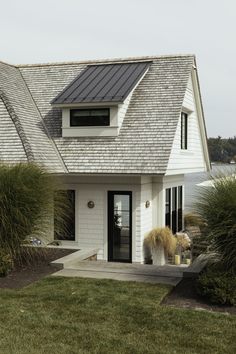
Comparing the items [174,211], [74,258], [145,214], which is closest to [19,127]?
[145,214]

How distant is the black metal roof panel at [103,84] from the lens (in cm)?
1506

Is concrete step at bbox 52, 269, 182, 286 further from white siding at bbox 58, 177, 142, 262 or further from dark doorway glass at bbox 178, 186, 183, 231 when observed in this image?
dark doorway glass at bbox 178, 186, 183, 231

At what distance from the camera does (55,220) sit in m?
12.4

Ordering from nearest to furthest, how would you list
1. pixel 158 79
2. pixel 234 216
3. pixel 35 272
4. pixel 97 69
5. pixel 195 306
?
pixel 195 306 → pixel 234 216 → pixel 35 272 → pixel 158 79 → pixel 97 69

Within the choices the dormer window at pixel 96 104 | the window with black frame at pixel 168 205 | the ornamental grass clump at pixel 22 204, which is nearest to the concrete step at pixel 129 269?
the ornamental grass clump at pixel 22 204

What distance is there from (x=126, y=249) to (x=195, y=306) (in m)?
6.62

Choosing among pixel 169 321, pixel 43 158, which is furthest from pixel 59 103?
pixel 169 321

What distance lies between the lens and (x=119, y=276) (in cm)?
1014

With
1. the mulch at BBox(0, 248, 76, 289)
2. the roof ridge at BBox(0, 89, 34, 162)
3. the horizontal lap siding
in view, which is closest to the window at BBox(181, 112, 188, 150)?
the horizontal lap siding

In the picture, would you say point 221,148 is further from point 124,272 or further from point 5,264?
point 5,264

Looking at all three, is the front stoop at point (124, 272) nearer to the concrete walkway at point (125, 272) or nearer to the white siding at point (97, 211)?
the concrete walkway at point (125, 272)

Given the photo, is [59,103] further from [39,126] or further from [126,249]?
[126,249]

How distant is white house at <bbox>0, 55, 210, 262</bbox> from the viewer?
46.2 feet

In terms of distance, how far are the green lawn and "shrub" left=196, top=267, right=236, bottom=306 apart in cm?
62
